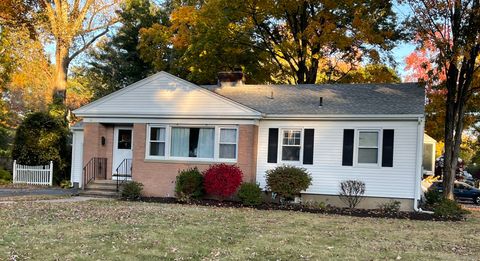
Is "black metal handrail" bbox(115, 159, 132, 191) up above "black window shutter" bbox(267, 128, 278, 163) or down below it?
below

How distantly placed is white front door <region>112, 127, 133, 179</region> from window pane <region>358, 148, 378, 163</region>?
9.16 meters

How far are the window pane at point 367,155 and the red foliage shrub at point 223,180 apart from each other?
4305mm

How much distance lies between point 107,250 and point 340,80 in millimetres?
22327

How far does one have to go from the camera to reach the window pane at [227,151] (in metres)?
17.2

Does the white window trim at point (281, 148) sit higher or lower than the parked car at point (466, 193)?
higher

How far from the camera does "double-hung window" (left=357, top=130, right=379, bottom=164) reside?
16.1m

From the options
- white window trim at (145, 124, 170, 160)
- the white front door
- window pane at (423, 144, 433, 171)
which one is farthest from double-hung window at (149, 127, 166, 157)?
window pane at (423, 144, 433, 171)

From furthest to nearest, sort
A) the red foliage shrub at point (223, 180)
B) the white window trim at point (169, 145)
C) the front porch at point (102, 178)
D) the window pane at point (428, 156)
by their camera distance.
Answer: the window pane at point (428, 156) < the front porch at point (102, 178) < the white window trim at point (169, 145) < the red foliage shrub at point (223, 180)

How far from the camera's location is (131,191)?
663 inches

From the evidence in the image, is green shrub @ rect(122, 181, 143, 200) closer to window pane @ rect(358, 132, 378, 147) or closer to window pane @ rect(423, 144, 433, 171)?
window pane @ rect(358, 132, 378, 147)

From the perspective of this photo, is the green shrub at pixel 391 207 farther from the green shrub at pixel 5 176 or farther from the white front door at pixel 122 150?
the green shrub at pixel 5 176

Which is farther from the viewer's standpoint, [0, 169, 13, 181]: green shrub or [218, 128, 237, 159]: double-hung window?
[0, 169, 13, 181]: green shrub

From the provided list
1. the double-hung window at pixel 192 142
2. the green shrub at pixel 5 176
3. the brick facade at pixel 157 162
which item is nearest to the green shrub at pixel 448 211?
the brick facade at pixel 157 162

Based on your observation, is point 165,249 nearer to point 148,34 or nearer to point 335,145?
point 335,145
